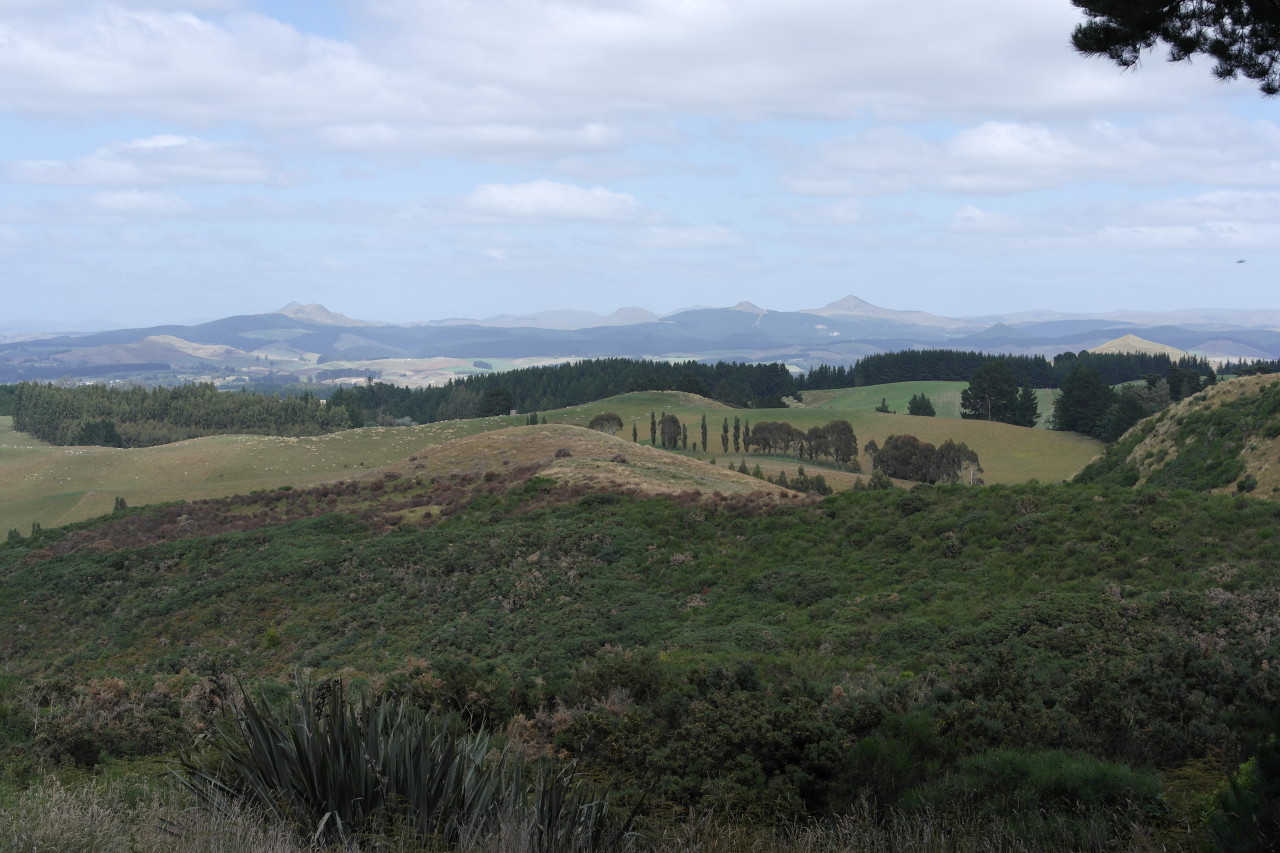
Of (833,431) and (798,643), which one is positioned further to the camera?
(833,431)

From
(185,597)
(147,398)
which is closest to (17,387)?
(147,398)

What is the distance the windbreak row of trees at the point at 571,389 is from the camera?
431 feet

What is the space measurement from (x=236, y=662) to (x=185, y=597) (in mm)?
7578

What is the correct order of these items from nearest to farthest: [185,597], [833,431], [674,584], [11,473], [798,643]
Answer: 1. [798,643]
2. [674,584]
3. [185,597]
4. [11,473]
5. [833,431]

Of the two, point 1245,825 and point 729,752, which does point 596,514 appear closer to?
point 729,752

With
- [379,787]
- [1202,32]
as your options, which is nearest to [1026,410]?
[1202,32]

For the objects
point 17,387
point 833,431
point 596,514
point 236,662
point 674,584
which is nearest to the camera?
point 236,662

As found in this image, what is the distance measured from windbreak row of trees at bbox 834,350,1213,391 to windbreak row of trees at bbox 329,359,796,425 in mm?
14247

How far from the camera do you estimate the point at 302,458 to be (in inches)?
2724

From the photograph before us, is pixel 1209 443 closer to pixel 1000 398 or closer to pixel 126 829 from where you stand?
pixel 126 829

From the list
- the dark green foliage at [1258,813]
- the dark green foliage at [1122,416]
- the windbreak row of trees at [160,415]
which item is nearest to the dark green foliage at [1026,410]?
the dark green foliage at [1122,416]

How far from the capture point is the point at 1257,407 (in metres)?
26.6

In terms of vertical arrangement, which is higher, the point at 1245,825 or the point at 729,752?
the point at 1245,825

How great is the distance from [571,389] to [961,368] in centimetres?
6992
